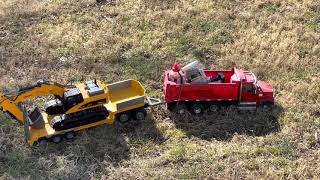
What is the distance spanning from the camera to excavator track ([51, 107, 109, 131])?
38.1 feet

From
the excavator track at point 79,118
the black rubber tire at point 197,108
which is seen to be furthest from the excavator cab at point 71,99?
the black rubber tire at point 197,108

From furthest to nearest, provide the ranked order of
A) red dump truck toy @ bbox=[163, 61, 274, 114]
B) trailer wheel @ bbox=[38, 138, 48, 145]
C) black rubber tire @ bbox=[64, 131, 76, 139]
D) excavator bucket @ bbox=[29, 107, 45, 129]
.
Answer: red dump truck toy @ bbox=[163, 61, 274, 114], excavator bucket @ bbox=[29, 107, 45, 129], black rubber tire @ bbox=[64, 131, 76, 139], trailer wheel @ bbox=[38, 138, 48, 145]

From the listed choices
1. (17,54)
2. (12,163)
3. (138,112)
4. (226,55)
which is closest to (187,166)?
(138,112)

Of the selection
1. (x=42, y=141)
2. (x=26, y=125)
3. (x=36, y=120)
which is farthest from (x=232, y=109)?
(x=26, y=125)

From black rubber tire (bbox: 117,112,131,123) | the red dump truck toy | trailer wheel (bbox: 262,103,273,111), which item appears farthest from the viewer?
trailer wheel (bbox: 262,103,273,111)

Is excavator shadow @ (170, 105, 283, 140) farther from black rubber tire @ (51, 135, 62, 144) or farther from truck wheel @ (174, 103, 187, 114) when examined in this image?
black rubber tire @ (51, 135, 62, 144)

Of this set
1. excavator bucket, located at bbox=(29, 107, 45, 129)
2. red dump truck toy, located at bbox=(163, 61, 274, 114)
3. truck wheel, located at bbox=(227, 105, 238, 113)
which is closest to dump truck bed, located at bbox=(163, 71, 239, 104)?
red dump truck toy, located at bbox=(163, 61, 274, 114)

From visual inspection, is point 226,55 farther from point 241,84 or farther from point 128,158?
point 128,158

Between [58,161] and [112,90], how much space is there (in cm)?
269

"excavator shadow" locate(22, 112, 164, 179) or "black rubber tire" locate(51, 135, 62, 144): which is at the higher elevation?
"black rubber tire" locate(51, 135, 62, 144)

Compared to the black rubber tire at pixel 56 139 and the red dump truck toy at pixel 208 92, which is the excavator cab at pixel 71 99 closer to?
the black rubber tire at pixel 56 139

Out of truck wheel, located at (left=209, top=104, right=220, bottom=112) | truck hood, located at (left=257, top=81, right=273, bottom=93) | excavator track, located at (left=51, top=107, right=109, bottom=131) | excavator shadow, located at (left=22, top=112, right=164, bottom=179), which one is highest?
excavator track, located at (left=51, top=107, right=109, bottom=131)

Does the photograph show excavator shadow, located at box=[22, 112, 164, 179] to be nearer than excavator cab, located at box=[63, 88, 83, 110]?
Yes

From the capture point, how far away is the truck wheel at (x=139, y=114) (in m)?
Result: 12.4
